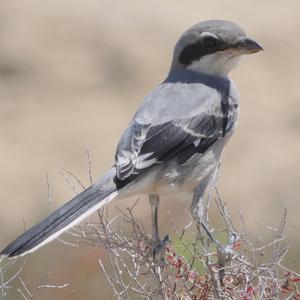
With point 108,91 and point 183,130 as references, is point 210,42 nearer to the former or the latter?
point 183,130

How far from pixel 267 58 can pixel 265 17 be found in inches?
27.5

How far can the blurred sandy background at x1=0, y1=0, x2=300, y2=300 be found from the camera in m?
9.58

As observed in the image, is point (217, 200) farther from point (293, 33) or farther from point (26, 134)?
point (293, 33)

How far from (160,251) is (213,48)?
1219 mm

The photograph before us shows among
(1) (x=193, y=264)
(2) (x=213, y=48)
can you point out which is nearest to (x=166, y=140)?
(2) (x=213, y=48)

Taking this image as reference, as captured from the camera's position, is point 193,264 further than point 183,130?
No

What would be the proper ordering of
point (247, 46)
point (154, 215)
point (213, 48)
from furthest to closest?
point (213, 48) < point (247, 46) < point (154, 215)

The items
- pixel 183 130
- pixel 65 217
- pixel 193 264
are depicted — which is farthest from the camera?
pixel 183 130

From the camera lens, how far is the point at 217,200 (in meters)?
4.86

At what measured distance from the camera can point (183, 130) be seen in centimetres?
522

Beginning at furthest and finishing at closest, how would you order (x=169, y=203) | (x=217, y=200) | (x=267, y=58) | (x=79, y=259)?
(x=267, y=58) < (x=169, y=203) < (x=79, y=259) < (x=217, y=200)

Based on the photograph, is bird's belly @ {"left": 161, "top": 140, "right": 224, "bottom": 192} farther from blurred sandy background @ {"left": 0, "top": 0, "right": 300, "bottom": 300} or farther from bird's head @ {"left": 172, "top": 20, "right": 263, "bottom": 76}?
blurred sandy background @ {"left": 0, "top": 0, "right": 300, "bottom": 300}

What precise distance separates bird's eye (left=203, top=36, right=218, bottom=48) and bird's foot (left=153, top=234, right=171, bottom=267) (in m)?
1.14

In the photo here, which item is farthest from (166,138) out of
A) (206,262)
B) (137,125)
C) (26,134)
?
(26,134)
